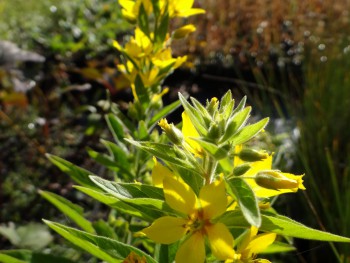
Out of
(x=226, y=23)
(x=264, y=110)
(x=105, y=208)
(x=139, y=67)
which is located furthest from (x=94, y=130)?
(x=226, y=23)

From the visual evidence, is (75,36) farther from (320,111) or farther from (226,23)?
(320,111)

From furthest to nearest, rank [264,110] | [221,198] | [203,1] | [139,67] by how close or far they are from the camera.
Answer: [203,1] → [264,110] → [139,67] → [221,198]

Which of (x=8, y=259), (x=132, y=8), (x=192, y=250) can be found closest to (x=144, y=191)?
(x=192, y=250)

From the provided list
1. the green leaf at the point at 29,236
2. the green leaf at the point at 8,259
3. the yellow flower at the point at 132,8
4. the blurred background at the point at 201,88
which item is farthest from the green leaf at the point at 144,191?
the green leaf at the point at 29,236

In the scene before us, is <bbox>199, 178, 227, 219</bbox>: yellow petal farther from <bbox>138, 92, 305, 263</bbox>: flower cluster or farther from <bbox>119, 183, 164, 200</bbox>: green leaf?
<bbox>119, 183, 164, 200</bbox>: green leaf

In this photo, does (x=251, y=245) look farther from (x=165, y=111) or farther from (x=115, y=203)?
(x=165, y=111)

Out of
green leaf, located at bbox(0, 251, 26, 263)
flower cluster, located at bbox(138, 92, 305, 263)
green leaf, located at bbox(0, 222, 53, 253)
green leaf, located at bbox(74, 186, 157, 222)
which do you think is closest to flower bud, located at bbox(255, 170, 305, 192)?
flower cluster, located at bbox(138, 92, 305, 263)
